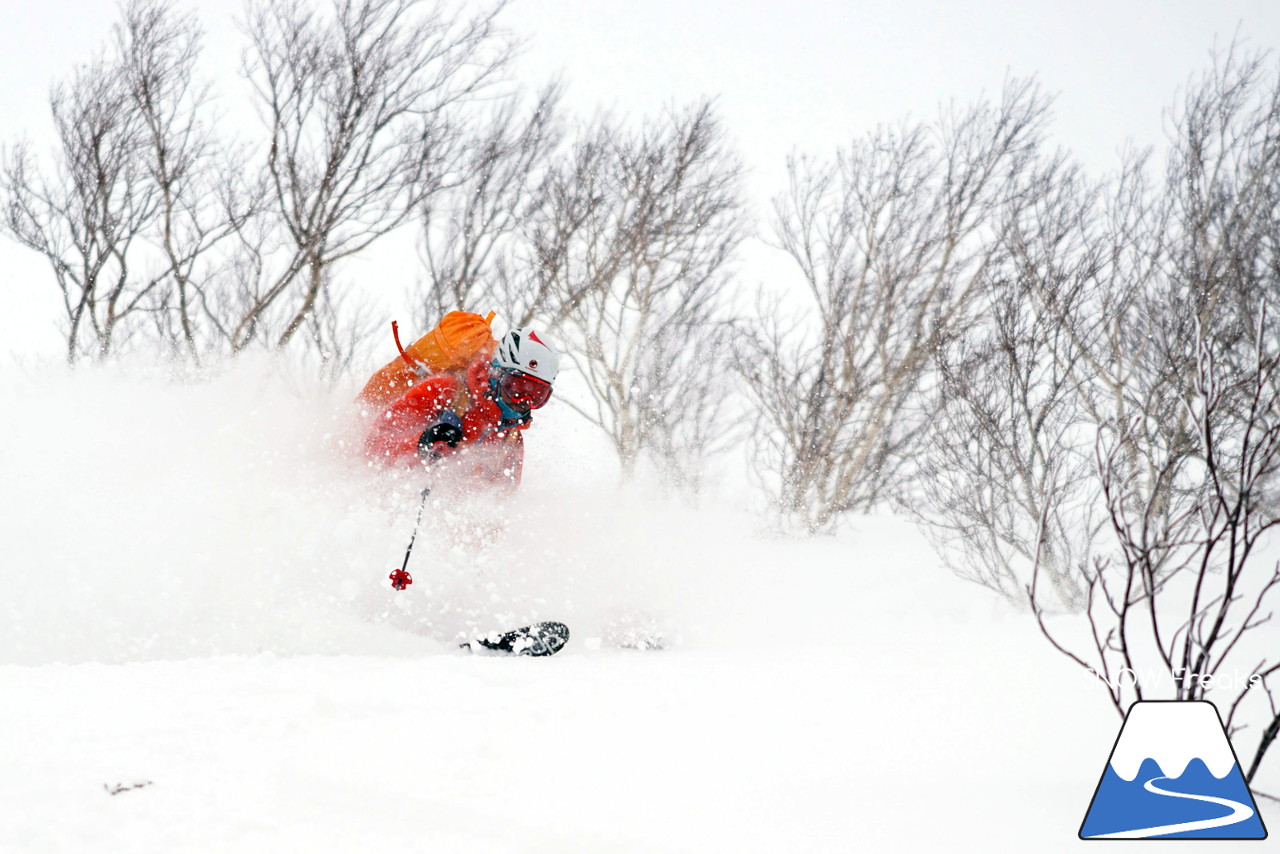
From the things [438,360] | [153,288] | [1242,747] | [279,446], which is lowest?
[1242,747]

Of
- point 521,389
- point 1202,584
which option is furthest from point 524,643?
point 1202,584

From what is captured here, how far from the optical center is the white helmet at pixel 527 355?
4672 millimetres

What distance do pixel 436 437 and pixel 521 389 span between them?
24.0 inches

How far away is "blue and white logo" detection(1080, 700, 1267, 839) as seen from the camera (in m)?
1.46

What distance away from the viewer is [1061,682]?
105 inches

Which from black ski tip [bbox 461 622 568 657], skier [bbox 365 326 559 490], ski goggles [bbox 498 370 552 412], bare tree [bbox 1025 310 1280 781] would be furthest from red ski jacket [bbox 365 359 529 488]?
bare tree [bbox 1025 310 1280 781]

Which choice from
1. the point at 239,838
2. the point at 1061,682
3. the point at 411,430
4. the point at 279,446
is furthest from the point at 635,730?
the point at 279,446

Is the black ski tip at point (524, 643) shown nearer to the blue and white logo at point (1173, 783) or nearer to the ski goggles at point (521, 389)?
the ski goggles at point (521, 389)

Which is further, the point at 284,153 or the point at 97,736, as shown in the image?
the point at 284,153

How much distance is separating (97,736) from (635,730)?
4.35 feet

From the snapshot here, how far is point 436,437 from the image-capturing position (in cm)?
457

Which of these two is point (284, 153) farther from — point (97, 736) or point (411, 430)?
point (97, 736)

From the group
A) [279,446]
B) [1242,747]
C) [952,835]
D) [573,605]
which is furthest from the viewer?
[279,446]

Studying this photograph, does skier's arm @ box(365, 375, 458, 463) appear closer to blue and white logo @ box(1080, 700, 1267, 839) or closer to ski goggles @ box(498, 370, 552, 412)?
ski goggles @ box(498, 370, 552, 412)
